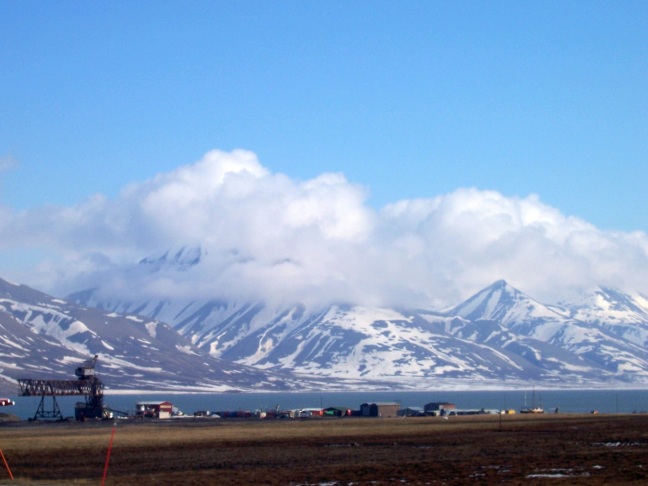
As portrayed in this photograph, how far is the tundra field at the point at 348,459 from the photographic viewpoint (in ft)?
150

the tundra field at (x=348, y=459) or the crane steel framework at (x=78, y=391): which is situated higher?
the crane steel framework at (x=78, y=391)

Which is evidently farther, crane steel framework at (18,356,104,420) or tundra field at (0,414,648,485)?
crane steel framework at (18,356,104,420)

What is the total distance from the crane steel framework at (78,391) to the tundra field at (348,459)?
66.0 metres

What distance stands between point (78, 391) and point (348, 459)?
10841 cm

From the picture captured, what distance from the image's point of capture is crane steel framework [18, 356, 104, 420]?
153000 mm

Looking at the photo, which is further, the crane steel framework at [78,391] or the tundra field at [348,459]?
the crane steel framework at [78,391]

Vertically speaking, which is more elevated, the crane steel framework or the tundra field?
the crane steel framework

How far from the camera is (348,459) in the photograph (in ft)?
192

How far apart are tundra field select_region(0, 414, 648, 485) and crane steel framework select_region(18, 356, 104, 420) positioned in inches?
2600

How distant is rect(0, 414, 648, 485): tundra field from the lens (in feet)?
150

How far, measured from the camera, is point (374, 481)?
44.4m

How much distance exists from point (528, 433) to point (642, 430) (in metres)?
8.85

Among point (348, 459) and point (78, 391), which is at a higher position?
point (78, 391)

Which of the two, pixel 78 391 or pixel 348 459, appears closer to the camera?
pixel 348 459
